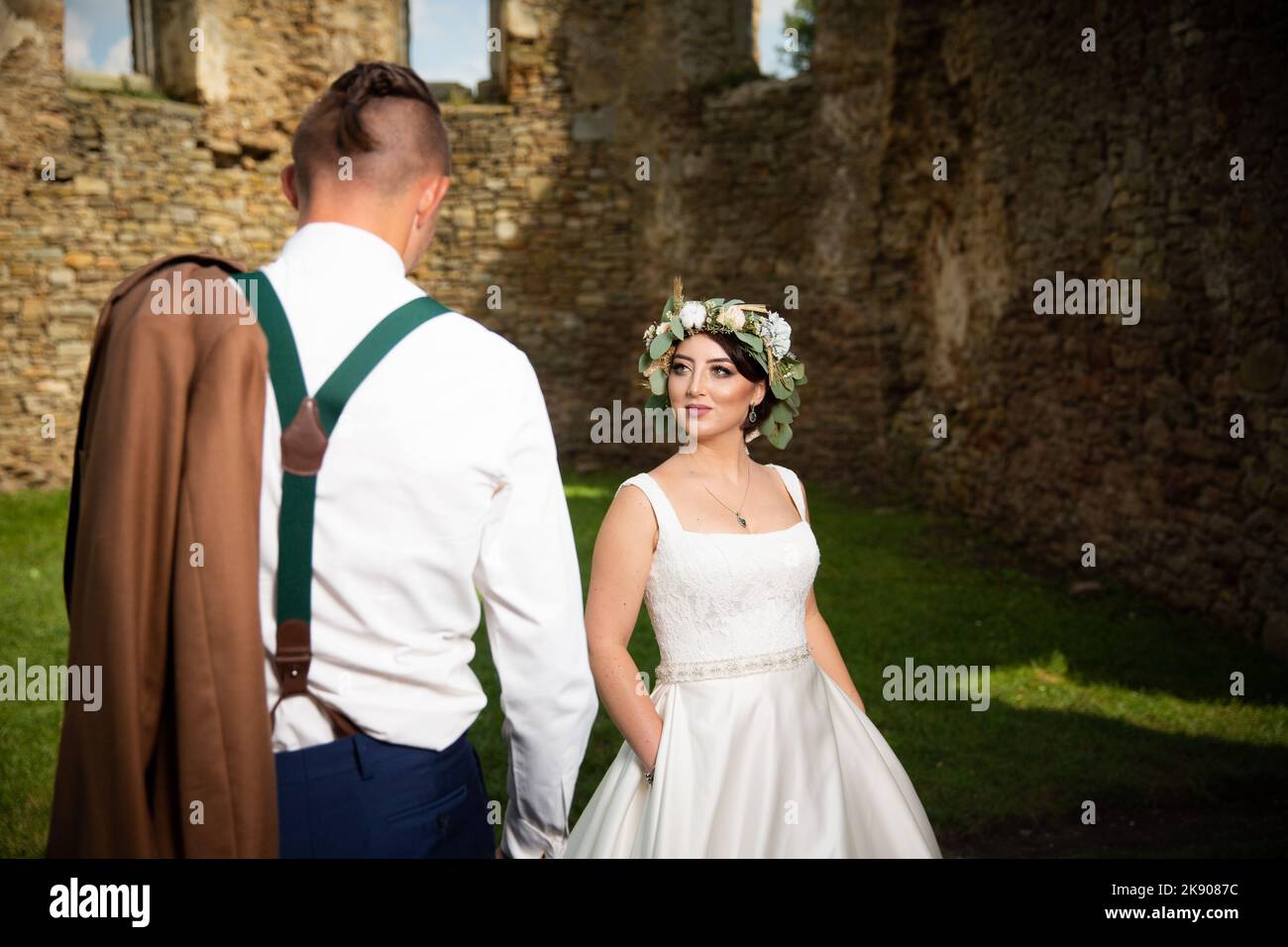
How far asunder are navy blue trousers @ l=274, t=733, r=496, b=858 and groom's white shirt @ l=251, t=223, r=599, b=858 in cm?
3

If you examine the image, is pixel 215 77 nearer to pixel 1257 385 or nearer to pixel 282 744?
pixel 1257 385

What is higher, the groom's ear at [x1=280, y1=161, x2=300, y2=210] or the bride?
the groom's ear at [x1=280, y1=161, x2=300, y2=210]

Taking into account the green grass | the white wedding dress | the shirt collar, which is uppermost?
the shirt collar

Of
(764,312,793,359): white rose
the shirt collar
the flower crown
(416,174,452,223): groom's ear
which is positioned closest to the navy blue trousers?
the shirt collar

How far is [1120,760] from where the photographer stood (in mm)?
4727

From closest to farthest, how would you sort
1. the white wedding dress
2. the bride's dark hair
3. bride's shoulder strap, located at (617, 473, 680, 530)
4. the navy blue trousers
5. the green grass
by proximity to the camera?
1. the navy blue trousers
2. the white wedding dress
3. bride's shoulder strap, located at (617, 473, 680, 530)
4. the bride's dark hair
5. the green grass

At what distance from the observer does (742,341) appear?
288 centimetres

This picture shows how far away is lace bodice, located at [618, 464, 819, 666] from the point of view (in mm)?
2682

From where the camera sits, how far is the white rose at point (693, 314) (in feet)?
9.42

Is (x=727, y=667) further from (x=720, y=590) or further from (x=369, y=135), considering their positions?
(x=369, y=135)

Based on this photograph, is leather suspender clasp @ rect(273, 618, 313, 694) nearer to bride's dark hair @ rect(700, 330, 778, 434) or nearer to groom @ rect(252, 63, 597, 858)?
groom @ rect(252, 63, 597, 858)

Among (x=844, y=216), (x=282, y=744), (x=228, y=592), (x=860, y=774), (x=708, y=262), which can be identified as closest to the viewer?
(x=228, y=592)

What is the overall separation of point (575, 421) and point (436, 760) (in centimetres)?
1195

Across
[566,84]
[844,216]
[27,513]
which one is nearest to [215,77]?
[566,84]
